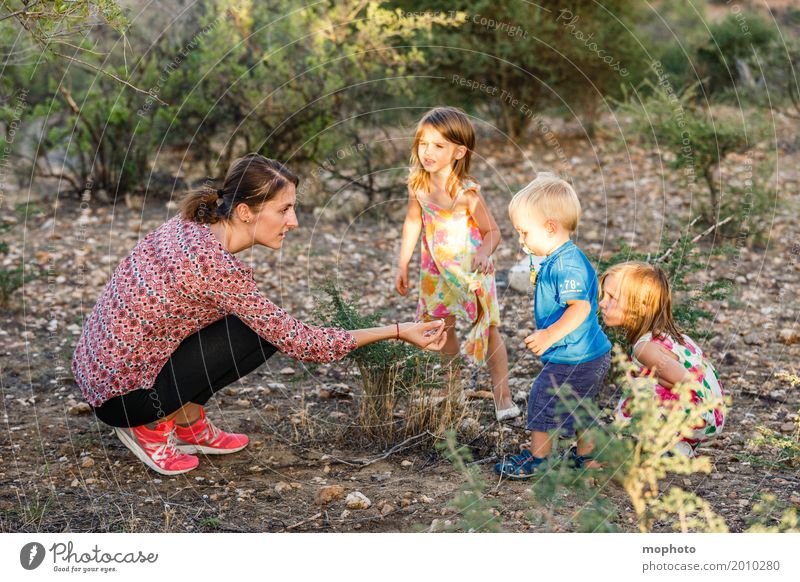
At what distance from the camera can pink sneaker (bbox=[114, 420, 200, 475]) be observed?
362cm

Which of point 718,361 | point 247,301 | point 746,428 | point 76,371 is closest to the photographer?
point 247,301

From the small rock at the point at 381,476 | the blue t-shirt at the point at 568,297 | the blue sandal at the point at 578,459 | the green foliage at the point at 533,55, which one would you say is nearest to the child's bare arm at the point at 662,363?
the blue t-shirt at the point at 568,297

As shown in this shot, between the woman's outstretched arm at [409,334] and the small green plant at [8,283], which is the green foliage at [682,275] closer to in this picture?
the woman's outstretched arm at [409,334]

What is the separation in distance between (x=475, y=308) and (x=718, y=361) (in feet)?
4.64

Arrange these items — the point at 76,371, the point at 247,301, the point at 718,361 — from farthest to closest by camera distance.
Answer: the point at 718,361 < the point at 76,371 < the point at 247,301

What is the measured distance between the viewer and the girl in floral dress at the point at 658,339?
346 centimetres

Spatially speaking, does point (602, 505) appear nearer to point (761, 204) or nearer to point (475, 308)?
point (475, 308)

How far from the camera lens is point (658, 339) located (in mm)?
3496

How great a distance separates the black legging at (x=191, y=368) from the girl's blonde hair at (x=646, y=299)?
144cm

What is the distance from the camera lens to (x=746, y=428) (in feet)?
13.1

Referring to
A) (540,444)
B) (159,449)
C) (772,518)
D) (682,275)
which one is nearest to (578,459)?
(540,444)

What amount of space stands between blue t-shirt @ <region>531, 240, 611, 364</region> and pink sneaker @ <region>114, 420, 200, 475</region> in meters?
1.53

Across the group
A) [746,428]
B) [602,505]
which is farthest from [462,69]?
[602,505]
